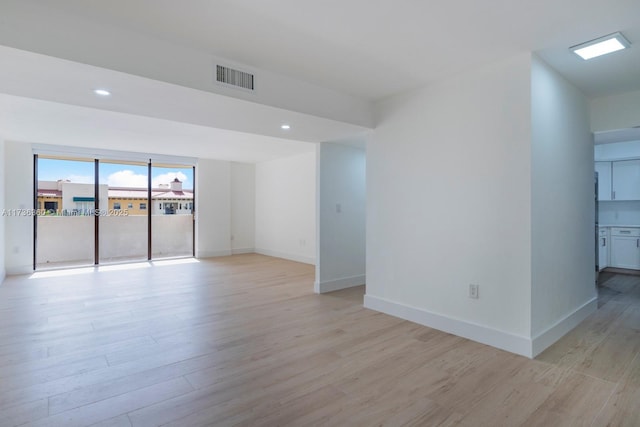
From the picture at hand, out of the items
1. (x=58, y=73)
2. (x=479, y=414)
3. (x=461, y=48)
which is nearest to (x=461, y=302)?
(x=479, y=414)

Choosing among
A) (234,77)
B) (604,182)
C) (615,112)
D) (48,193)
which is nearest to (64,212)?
(48,193)

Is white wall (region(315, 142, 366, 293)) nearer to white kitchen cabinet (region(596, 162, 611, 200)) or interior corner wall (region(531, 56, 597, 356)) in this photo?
interior corner wall (region(531, 56, 597, 356))

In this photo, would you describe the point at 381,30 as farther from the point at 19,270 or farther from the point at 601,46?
the point at 19,270

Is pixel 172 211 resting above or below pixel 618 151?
below

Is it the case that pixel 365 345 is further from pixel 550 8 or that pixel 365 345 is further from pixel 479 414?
pixel 550 8

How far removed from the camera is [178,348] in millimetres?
2822

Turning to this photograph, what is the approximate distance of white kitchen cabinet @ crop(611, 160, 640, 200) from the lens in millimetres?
5961

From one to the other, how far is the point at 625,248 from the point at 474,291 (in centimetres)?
533

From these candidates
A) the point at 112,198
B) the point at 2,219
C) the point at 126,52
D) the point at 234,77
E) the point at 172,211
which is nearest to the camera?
the point at 126,52

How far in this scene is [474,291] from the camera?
297cm

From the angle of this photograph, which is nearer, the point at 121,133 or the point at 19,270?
the point at 121,133

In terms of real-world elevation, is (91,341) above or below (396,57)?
below

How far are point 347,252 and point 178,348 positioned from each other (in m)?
2.90

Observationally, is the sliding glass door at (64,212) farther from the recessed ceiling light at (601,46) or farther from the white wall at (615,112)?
the white wall at (615,112)
